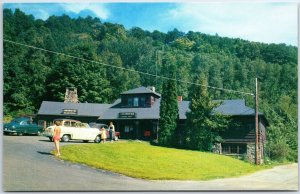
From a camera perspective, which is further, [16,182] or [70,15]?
[70,15]

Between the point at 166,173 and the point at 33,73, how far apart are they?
182 inches

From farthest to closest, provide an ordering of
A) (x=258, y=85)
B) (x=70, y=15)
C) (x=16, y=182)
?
(x=258, y=85) → (x=70, y=15) → (x=16, y=182)

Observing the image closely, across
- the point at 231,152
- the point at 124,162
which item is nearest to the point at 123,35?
the point at 124,162

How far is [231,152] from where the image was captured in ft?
44.0

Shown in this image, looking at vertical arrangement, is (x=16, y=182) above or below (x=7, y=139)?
below

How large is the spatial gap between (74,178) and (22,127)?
2.13 m

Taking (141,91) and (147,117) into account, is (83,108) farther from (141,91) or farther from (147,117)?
(147,117)

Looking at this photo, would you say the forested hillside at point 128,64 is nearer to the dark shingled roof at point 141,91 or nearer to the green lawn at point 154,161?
the dark shingled roof at point 141,91

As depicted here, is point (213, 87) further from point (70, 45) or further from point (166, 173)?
point (70, 45)

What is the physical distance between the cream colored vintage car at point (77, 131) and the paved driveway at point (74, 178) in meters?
0.75

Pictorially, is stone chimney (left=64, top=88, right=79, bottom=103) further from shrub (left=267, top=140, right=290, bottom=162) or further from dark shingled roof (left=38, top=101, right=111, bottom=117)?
shrub (left=267, top=140, right=290, bottom=162)

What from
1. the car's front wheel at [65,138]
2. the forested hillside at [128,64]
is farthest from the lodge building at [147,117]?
the car's front wheel at [65,138]

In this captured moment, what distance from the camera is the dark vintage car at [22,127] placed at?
12.7 meters

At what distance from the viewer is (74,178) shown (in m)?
12.1
